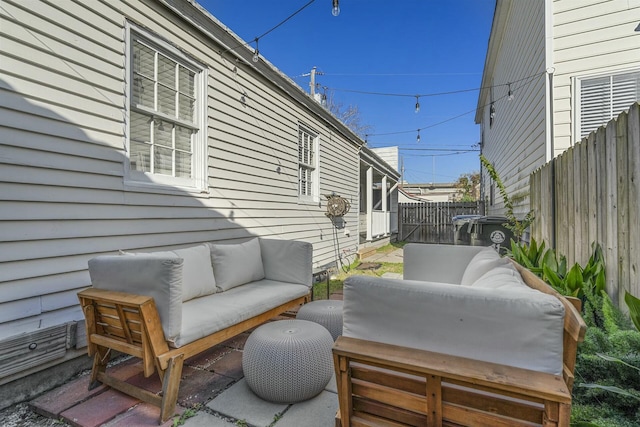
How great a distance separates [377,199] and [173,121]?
1246 cm

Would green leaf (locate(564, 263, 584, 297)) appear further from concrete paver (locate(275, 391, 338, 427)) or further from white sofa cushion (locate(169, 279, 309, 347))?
white sofa cushion (locate(169, 279, 309, 347))

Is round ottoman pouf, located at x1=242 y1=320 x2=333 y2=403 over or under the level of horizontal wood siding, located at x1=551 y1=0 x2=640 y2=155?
under

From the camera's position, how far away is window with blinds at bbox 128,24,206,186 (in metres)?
3.09

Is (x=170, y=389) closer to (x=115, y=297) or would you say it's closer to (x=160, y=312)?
(x=160, y=312)

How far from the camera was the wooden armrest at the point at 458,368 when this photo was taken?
1088 millimetres

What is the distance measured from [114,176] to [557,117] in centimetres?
515

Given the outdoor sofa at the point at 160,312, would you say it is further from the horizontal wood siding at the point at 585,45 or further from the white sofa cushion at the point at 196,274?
the horizontal wood siding at the point at 585,45

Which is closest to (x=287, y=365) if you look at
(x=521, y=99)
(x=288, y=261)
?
(x=288, y=261)

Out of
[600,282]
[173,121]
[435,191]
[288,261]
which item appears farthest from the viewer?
[435,191]

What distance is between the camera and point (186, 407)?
80.5 inches

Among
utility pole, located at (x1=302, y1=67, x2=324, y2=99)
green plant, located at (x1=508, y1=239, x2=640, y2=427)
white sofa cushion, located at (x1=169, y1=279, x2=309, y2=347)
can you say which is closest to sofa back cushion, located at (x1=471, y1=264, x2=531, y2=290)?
green plant, located at (x1=508, y1=239, x2=640, y2=427)

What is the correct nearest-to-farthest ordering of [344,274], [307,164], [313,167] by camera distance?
[307,164] → [313,167] → [344,274]

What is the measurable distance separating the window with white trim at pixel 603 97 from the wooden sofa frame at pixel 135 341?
4935 mm

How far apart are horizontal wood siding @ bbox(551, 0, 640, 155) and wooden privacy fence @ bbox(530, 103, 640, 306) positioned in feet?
4.22
